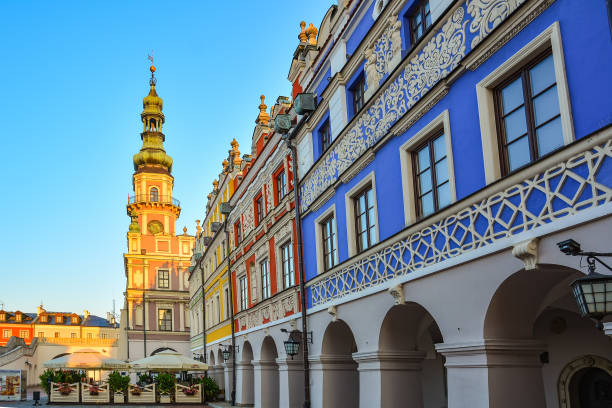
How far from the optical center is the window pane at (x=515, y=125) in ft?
26.5

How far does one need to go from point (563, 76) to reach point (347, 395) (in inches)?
415

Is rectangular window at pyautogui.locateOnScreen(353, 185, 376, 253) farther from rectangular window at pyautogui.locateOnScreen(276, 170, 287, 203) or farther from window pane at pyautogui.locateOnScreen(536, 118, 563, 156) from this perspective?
rectangular window at pyautogui.locateOnScreen(276, 170, 287, 203)

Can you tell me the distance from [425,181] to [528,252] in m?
3.45

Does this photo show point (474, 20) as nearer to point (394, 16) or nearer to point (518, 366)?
A: point (394, 16)

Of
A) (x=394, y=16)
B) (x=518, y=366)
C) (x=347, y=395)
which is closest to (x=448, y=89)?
(x=394, y=16)

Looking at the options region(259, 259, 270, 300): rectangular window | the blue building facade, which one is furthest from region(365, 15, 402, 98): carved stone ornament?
region(259, 259, 270, 300): rectangular window

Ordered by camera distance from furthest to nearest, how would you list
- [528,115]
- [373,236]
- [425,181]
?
[373,236]
[425,181]
[528,115]

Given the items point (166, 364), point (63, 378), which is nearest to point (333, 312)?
point (166, 364)

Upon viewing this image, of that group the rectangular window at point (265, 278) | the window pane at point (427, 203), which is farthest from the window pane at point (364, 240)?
the rectangular window at point (265, 278)

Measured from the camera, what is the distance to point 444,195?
32.8 ft

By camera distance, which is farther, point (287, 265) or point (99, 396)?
point (99, 396)

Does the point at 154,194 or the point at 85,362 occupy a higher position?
the point at 154,194

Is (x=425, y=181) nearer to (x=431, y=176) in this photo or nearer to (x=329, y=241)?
(x=431, y=176)

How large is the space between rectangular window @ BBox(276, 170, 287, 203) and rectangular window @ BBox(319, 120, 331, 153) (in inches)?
145
